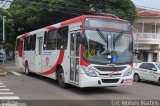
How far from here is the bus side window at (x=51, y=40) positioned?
58.5ft

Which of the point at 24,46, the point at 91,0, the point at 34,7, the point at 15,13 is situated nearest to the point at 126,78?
the point at 24,46

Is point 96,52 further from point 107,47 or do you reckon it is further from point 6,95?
point 6,95

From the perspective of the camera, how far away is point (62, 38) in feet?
54.7

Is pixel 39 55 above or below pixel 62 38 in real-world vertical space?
below

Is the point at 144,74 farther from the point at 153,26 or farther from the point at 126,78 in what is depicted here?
the point at 153,26

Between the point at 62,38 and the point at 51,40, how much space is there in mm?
1840

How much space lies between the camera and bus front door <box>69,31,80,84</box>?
14.8m

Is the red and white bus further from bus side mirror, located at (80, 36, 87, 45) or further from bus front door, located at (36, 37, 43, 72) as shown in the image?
bus front door, located at (36, 37, 43, 72)

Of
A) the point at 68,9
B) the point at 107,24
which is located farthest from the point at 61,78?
the point at 68,9

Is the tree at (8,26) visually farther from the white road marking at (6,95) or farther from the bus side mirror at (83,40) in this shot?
the bus side mirror at (83,40)

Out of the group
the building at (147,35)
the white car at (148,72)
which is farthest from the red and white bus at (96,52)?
the building at (147,35)

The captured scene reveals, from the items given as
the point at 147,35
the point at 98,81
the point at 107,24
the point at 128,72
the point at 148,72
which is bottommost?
the point at 148,72

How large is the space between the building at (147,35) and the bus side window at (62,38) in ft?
91.8

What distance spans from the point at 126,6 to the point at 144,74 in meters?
21.1
